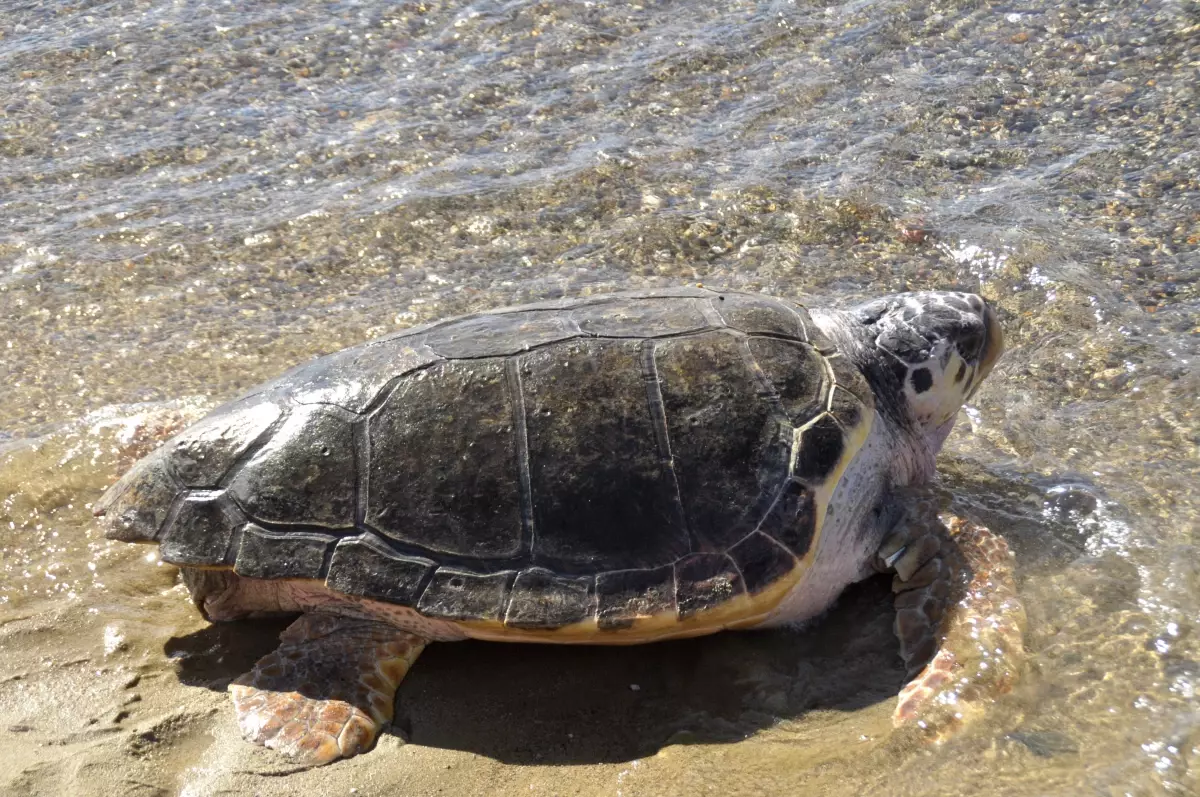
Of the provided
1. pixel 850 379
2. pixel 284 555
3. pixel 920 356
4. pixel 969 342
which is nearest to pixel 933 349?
pixel 920 356

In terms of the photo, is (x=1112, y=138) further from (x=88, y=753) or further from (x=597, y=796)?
(x=88, y=753)

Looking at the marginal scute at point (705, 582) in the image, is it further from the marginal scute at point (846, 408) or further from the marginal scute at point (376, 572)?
the marginal scute at point (376, 572)

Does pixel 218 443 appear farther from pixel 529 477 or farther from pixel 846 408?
pixel 846 408

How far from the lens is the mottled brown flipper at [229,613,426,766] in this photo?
10.4ft

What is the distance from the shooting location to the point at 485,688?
344 centimetres

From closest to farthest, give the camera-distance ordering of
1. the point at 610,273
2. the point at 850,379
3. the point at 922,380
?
the point at 850,379
the point at 922,380
the point at 610,273

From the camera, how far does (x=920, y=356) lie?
4219 mm

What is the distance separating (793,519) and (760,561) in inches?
7.6

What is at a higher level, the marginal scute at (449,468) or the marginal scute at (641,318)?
the marginal scute at (641,318)

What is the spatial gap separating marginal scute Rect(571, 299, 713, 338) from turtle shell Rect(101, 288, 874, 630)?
0.07 ft

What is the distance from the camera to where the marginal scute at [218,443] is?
3.59 meters

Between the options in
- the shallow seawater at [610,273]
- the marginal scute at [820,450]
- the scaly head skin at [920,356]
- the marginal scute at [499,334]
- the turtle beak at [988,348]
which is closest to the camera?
the shallow seawater at [610,273]

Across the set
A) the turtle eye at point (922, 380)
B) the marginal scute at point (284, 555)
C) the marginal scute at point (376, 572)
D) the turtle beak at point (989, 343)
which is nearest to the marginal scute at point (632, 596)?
the marginal scute at point (376, 572)

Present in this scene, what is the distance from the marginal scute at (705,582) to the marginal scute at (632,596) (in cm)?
3
